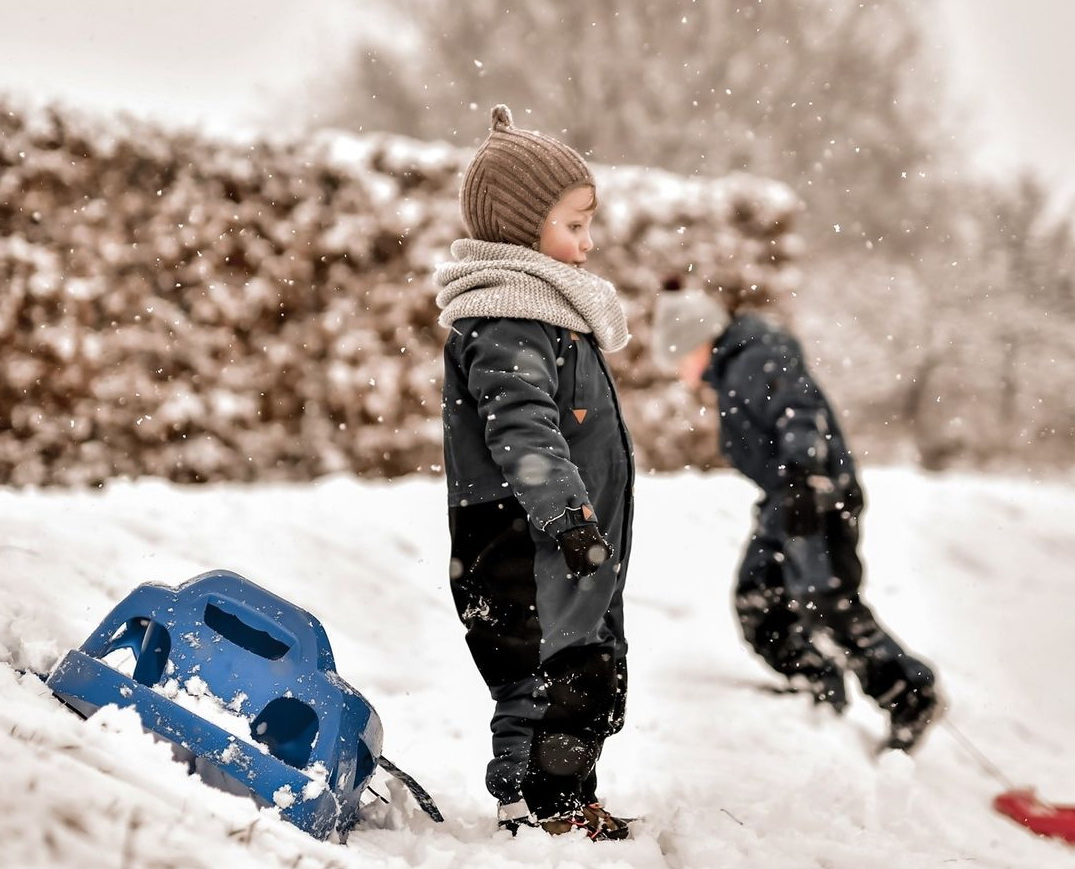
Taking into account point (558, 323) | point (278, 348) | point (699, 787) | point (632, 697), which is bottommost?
point (699, 787)

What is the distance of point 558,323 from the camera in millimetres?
2369

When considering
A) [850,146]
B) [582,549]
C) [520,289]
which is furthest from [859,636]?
[850,146]

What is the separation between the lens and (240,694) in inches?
77.4

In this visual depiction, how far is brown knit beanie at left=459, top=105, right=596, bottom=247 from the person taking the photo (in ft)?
7.97

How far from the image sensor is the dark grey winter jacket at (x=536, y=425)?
2129mm

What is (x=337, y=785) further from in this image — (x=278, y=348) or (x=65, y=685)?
(x=278, y=348)

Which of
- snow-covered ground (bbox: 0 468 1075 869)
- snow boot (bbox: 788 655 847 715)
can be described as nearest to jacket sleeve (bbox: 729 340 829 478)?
snow boot (bbox: 788 655 847 715)

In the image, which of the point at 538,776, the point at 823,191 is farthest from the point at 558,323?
the point at 823,191

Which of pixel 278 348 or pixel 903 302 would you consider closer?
pixel 278 348

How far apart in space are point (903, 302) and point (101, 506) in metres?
15.0

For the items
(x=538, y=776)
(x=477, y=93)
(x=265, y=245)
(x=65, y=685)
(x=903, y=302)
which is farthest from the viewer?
(x=477, y=93)

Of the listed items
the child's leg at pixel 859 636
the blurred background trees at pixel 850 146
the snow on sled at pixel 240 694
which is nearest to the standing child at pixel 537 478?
the snow on sled at pixel 240 694

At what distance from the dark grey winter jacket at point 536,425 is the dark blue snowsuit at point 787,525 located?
1.34 metres

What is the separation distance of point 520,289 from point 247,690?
1.11 meters
